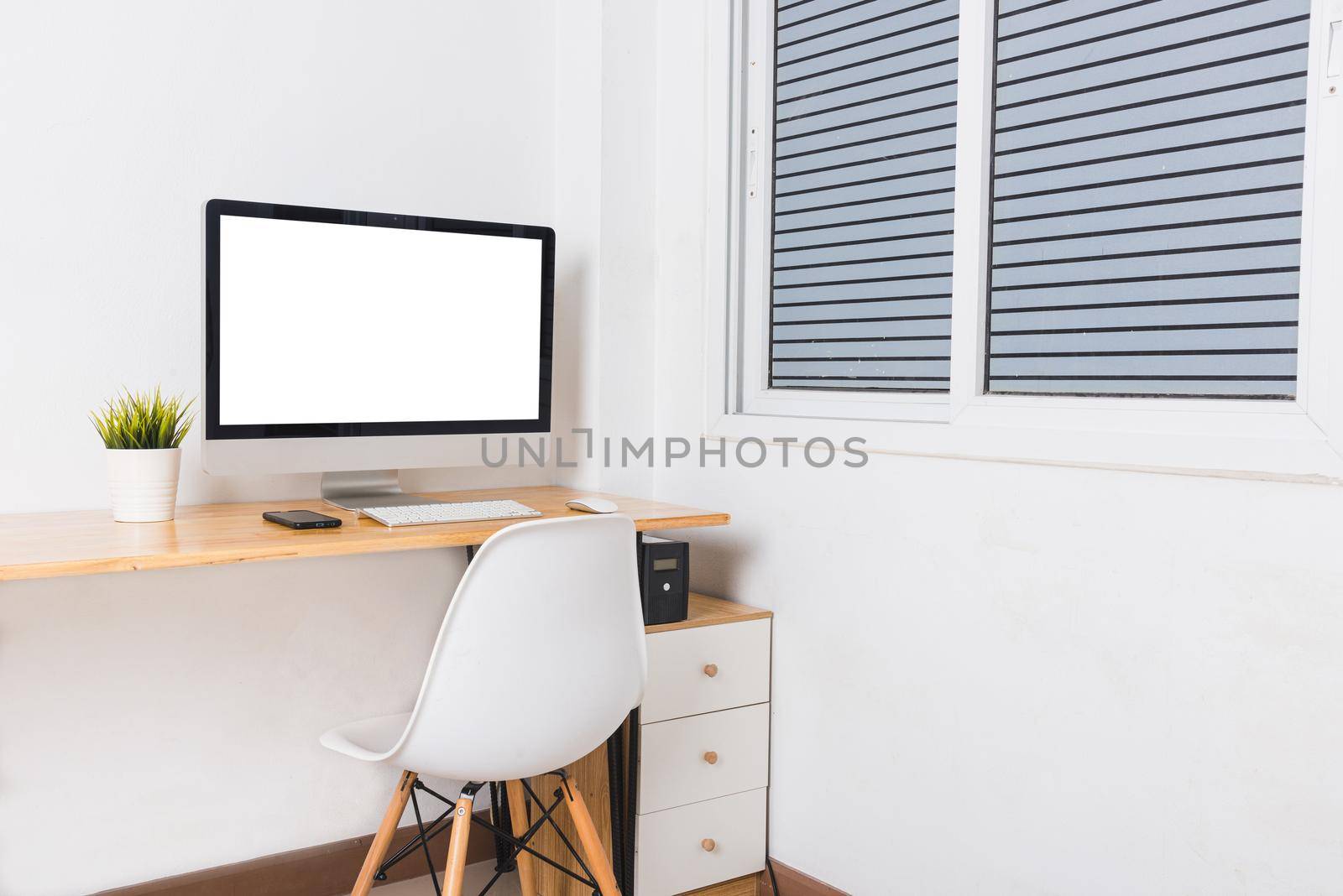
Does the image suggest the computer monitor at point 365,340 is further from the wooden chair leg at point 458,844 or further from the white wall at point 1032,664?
the wooden chair leg at point 458,844

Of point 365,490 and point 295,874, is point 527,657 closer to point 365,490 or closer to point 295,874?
point 365,490

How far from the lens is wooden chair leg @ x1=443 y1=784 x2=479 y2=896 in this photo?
1.50 metres

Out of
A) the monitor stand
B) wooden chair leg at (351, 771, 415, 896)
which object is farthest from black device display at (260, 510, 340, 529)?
wooden chair leg at (351, 771, 415, 896)

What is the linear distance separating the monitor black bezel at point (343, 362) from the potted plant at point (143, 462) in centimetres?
7

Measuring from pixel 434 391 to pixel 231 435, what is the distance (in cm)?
38

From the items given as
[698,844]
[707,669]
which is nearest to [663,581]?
[707,669]

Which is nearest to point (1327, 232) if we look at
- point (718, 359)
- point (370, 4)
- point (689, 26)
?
point (718, 359)

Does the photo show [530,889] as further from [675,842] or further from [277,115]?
[277,115]

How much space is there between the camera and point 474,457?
205 cm

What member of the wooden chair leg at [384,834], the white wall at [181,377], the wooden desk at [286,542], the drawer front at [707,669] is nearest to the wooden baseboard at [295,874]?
the white wall at [181,377]

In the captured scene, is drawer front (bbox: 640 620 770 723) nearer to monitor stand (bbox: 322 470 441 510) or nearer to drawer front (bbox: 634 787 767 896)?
drawer front (bbox: 634 787 767 896)

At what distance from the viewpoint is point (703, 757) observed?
203 centimetres

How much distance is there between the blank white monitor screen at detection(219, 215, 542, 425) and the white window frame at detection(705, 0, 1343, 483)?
18.8 inches

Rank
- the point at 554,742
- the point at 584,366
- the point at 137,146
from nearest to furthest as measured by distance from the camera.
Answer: the point at 554,742, the point at 137,146, the point at 584,366
